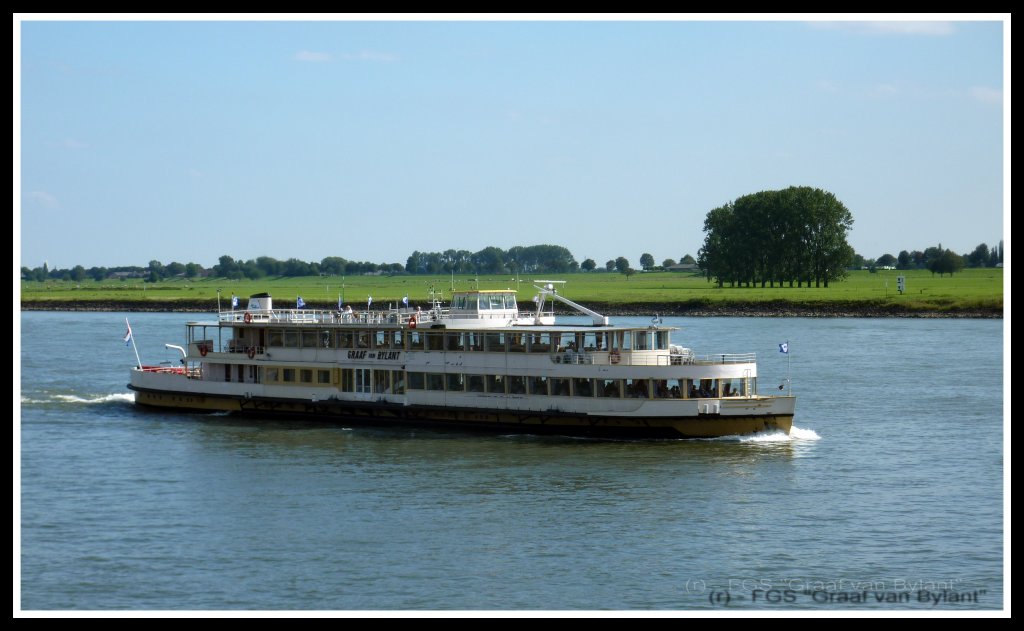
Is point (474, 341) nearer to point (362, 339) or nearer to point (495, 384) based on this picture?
point (495, 384)

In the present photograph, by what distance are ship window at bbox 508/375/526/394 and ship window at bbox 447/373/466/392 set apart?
2265 millimetres

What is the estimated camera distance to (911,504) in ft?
129

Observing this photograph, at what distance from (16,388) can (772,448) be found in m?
26.7

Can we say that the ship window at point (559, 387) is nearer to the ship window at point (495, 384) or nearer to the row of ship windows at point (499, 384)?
the row of ship windows at point (499, 384)

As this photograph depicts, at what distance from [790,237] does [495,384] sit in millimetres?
137759

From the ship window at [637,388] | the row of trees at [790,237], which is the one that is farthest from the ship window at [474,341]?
the row of trees at [790,237]

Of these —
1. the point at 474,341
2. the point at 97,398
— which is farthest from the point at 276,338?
the point at 97,398

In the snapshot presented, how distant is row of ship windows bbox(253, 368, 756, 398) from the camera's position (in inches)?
1964

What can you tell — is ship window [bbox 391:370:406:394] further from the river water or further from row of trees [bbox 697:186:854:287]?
row of trees [bbox 697:186:854:287]

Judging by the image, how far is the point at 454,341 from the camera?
177 ft

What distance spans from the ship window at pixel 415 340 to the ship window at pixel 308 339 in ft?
16.8

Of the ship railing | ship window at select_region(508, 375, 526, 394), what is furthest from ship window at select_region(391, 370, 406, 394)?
the ship railing

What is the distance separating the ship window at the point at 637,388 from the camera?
5001cm

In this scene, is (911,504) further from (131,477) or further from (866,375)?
(866,375)
